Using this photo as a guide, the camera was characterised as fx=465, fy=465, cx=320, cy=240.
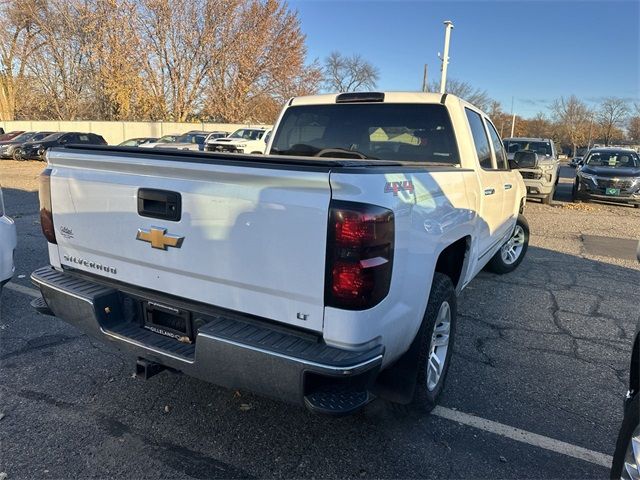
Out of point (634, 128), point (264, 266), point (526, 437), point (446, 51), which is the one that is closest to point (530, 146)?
point (446, 51)

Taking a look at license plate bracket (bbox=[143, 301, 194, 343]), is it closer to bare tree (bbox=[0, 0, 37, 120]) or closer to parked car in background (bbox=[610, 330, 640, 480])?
parked car in background (bbox=[610, 330, 640, 480])

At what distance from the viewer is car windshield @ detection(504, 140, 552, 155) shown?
14633 mm

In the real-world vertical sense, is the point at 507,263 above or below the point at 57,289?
below

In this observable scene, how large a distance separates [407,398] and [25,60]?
171 ft

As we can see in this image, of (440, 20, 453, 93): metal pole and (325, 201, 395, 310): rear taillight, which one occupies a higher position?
(440, 20, 453, 93): metal pole

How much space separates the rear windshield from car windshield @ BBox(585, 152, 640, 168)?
1368 centimetres

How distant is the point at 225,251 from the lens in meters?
2.29

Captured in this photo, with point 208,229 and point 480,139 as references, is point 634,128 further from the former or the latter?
point 208,229

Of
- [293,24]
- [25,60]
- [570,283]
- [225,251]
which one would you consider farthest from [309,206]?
[25,60]

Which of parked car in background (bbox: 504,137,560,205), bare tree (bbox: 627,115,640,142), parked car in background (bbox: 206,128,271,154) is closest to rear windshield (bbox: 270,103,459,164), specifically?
parked car in background (bbox: 504,137,560,205)

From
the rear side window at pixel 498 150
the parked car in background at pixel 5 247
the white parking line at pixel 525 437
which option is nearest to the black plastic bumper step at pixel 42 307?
the parked car in background at pixel 5 247

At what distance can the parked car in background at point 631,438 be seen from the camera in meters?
1.76

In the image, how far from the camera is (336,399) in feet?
6.95

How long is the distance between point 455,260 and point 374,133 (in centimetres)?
135
